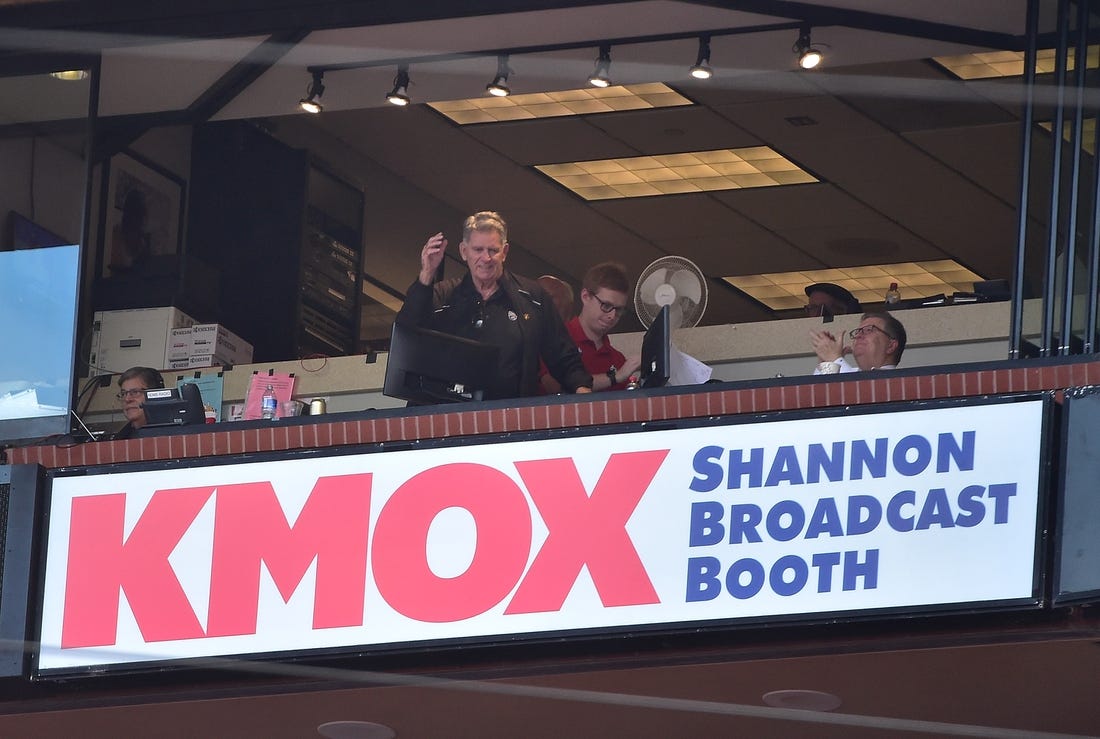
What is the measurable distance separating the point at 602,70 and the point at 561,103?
203cm

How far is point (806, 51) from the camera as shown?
895cm

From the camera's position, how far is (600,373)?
317 inches

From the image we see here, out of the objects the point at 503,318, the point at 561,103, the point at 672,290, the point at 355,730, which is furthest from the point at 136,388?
the point at 561,103

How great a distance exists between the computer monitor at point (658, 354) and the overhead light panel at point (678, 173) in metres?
5.30

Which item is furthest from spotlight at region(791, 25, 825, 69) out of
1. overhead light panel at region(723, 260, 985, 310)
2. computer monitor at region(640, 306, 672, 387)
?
overhead light panel at region(723, 260, 985, 310)

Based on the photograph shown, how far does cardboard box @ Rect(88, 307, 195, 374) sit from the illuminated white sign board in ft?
8.65

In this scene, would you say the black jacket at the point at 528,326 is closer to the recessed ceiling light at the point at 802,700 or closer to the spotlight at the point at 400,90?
the recessed ceiling light at the point at 802,700

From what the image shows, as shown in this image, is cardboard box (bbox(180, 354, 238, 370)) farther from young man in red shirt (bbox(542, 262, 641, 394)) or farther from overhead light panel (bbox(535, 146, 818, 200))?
overhead light panel (bbox(535, 146, 818, 200))

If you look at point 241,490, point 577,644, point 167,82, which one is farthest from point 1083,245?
point 167,82

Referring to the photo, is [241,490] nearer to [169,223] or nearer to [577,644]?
[577,644]

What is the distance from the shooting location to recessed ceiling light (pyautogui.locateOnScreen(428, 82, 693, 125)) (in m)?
11.2

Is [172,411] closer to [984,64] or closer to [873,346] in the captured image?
[873,346]

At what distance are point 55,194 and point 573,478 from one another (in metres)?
3.21

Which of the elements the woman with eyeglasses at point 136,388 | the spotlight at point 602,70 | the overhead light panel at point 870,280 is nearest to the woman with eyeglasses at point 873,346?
the spotlight at point 602,70
